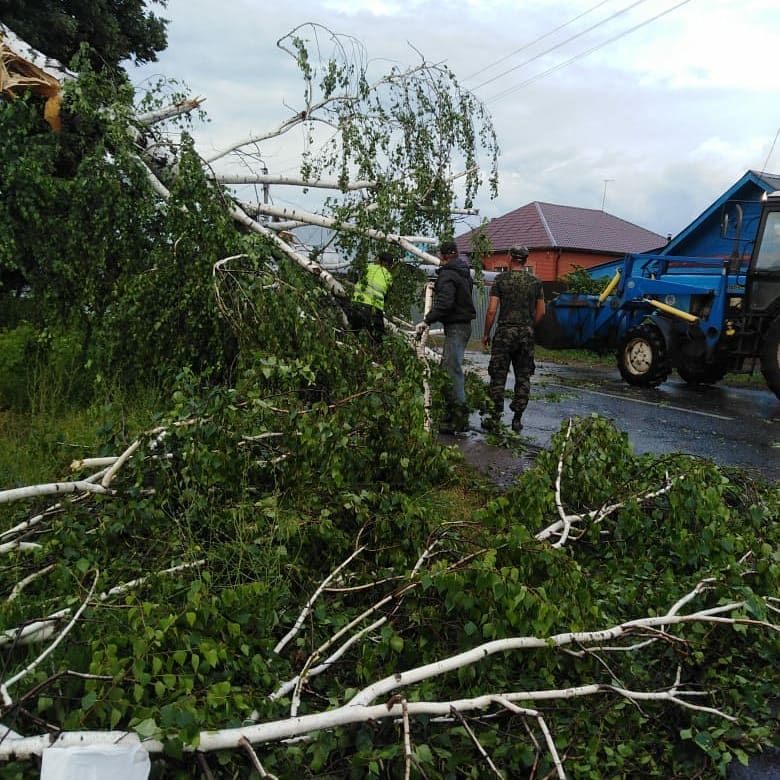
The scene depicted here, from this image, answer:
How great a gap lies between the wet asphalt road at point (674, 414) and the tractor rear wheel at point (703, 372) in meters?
0.18

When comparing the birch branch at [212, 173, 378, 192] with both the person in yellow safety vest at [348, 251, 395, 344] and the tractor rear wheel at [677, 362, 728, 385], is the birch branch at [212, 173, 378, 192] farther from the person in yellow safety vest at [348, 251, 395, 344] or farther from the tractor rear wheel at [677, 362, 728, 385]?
the tractor rear wheel at [677, 362, 728, 385]

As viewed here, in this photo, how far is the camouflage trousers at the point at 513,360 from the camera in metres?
7.42

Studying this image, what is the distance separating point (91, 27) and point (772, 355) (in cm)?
990

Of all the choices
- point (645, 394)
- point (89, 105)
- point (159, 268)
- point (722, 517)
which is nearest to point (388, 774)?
point (722, 517)

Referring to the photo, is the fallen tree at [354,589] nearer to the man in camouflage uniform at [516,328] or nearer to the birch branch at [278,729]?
the birch branch at [278,729]

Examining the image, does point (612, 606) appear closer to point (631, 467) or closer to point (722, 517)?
point (722, 517)

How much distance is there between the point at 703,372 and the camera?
11664mm

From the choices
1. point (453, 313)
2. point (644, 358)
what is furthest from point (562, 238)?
point (453, 313)

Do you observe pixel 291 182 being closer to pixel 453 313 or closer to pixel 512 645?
pixel 453 313

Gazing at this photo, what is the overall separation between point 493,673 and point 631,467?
1998 mm

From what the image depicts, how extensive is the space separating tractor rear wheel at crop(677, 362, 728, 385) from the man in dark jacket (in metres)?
5.65

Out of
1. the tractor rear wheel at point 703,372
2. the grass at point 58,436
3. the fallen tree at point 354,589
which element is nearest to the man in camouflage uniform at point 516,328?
the fallen tree at point 354,589

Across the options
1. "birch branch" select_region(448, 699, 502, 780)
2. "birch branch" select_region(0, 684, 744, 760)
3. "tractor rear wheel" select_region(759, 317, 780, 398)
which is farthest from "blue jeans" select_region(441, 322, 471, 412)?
"tractor rear wheel" select_region(759, 317, 780, 398)

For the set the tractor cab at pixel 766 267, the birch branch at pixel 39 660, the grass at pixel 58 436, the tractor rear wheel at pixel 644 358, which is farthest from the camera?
the tractor rear wheel at pixel 644 358
